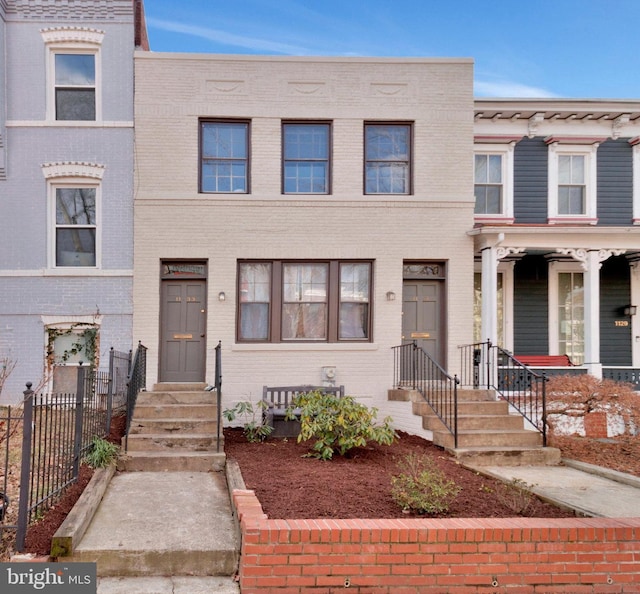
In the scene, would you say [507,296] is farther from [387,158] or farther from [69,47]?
[69,47]

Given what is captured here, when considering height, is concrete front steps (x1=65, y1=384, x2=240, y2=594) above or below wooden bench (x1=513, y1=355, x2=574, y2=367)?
below

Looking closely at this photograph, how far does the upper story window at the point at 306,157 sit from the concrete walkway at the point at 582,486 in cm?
596

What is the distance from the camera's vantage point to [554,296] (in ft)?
40.6

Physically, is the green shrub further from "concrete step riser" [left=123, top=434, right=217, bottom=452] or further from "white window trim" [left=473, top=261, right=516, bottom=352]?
"white window trim" [left=473, top=261, right=516, bottom=352]

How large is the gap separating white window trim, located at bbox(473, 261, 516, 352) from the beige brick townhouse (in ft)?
6.95

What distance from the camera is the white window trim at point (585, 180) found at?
39.5 ft

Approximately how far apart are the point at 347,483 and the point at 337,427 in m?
1.34

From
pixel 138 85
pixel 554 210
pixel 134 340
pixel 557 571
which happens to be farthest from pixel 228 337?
pixel 554 210

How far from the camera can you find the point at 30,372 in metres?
10.1

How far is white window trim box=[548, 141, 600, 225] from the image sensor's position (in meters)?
12.1

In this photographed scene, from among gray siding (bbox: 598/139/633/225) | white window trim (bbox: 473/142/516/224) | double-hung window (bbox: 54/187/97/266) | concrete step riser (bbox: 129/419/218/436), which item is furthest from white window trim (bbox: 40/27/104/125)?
gray siding (bbox: 598/139/633/225)

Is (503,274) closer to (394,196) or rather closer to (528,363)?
(528,363)

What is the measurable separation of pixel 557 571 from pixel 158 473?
4800 mm

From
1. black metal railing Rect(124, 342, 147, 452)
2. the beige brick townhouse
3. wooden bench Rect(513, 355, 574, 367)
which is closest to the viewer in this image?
black metal railing Rect(124, 342, 147, 452)
